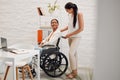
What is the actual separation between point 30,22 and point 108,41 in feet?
12.8

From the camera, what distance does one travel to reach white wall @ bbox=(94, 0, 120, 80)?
2.15 feet

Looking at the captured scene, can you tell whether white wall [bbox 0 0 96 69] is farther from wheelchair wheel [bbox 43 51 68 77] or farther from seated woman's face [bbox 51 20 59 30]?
wheelchair wheel [bbox 43 51 68 77]

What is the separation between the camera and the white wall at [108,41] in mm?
654

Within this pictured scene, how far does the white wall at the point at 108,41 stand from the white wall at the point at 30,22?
3583mm

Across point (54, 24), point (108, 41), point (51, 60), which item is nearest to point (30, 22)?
point (54, 24)

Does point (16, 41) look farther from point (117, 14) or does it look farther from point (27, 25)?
point (117, 14)

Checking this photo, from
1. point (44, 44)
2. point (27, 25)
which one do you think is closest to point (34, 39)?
point (27, 25)

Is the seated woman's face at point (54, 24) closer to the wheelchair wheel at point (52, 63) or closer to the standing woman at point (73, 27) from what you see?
the standing woman at point (73, 27)

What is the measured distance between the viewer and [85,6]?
4234 mm


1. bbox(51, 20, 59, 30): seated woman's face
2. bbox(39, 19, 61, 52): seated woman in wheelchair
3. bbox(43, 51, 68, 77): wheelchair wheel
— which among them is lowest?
bbox(43, 51, 68, 77): wheelchair wheel

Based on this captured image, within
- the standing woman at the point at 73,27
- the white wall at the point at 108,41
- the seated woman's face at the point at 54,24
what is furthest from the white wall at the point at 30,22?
the white wall at the point at 108,41

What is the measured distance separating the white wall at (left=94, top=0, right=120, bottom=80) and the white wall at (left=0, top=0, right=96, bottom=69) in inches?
141

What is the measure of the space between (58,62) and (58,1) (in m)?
1.44

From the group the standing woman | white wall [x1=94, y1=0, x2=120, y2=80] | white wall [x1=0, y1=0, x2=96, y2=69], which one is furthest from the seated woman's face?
white wall [x1=94, y1=0, x2=120, y2=80]
